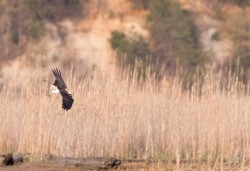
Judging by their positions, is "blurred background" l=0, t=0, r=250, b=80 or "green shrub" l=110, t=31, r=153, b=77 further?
"green shrub" l=110, t=31, r=153, b=77

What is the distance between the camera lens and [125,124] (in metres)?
9.74

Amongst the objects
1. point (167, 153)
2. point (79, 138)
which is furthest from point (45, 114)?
point (167, 153)

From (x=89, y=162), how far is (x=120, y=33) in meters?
18.2

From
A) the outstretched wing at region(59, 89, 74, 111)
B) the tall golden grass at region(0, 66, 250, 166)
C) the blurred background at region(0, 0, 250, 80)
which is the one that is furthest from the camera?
the blurred background at region(0, 0, 250, 80)

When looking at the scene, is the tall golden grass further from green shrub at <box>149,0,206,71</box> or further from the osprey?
green shrub at <box>149,0,206,71</box>

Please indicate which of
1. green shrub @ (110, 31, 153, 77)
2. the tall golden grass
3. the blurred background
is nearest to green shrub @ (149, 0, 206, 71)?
the blurred background

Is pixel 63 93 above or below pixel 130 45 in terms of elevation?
below

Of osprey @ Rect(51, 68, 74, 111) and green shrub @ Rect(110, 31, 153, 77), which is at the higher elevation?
green shrub @ Rect(110, 31, 153, 77)

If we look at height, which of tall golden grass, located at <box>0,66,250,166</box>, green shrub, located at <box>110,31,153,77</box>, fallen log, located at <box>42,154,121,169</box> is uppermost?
green shrub, located at <box>110,31,153,77</box>

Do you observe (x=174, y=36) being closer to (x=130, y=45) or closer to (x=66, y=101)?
(x=130, y=45)

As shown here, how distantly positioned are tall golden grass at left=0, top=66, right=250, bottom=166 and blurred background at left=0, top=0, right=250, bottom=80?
14.3 meters

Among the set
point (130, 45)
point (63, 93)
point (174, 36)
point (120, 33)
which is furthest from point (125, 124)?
point (120, 33)

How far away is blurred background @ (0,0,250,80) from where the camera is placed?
25594mm

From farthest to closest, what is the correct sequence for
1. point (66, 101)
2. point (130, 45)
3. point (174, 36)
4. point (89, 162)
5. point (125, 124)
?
point (174, 36) → point (130, 45) → point (125, 124) → point (89, 162) → point (66, 101)
